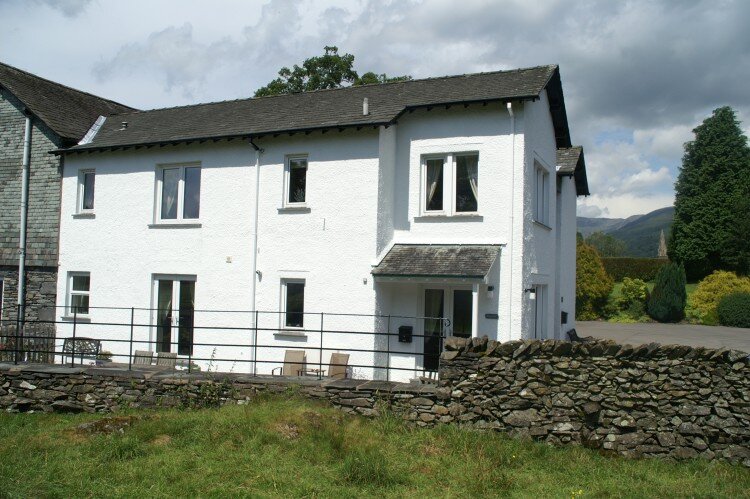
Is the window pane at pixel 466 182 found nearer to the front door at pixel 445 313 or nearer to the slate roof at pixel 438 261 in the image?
the slate roof at pixel 438 261

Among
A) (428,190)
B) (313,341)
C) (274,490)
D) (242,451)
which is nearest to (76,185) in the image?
(313,341)

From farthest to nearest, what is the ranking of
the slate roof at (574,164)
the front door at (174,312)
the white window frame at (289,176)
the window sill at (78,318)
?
the slate roof at (574,164) < the window sill at (78,318) < the front door at (174,312) < the white window frame at (289,176)

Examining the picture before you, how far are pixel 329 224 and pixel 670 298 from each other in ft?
71.5

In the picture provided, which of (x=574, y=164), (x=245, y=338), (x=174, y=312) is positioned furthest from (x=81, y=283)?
(x=574, y=164)

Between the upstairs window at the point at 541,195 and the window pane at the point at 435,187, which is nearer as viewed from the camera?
the window pane at the point at 435,187

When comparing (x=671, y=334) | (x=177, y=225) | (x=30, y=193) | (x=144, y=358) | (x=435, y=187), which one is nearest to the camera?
(x=435, y=187)

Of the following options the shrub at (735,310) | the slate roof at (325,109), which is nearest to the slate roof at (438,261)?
the slate roof at (325,109)

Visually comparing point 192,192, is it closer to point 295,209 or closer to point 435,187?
point 295,209

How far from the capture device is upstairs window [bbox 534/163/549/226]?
15.2 metres

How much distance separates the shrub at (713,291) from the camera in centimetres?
3019

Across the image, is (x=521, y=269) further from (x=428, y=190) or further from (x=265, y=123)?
(x=265, y=123)

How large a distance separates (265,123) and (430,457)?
9.97m

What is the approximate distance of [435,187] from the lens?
14.6 m

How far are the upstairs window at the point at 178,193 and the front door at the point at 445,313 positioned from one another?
6.29m
